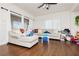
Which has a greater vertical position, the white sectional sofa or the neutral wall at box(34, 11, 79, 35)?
the neutral wall at box(34, 11, 79, 35)

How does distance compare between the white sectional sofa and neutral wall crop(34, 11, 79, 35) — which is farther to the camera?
the white sectional sofa

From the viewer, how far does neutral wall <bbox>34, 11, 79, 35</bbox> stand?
2.56 m

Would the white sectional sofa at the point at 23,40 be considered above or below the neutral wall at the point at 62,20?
below

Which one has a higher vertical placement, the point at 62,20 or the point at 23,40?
the point at 62,20

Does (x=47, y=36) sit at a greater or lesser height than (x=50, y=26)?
lesser

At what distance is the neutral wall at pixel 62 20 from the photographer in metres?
2.56

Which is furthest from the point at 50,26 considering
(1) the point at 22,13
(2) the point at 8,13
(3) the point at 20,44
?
(3) the point at 20,44

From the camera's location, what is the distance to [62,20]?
2.65 m

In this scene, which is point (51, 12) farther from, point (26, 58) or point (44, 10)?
point (26, 58)

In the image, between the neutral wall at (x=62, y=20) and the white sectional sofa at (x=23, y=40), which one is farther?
the white sectional sofa at (x=23, y=40)

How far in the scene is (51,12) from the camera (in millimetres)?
2625

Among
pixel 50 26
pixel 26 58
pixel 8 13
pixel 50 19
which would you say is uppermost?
pixel 8 13

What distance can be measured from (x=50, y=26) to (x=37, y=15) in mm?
415

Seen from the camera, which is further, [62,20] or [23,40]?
[23,40]
